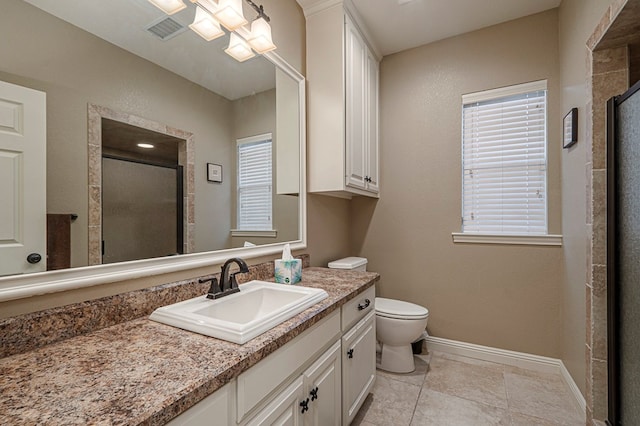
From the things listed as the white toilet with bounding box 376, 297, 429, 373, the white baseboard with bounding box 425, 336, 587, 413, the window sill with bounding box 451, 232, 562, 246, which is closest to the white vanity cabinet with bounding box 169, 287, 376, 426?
the white toilet with bounding box 376, 297, 429, 373

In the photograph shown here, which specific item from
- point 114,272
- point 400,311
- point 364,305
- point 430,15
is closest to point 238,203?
point 114,272

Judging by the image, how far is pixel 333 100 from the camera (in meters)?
2.04

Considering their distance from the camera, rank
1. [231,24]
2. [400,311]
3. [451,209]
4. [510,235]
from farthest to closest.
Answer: [451,209] < [510,235] < [400,311] < [231,24]

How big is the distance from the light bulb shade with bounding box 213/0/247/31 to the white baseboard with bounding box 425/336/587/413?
2.67 metres

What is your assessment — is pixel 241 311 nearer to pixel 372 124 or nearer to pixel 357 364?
pixel 357 364

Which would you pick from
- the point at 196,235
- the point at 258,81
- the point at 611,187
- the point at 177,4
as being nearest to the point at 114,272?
the point at 196,235

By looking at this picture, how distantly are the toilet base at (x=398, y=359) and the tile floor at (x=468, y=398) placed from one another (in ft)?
0.13

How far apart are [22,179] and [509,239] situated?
9.01 feet

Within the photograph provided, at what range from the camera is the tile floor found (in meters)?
1.71

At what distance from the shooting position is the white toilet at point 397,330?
2109mm

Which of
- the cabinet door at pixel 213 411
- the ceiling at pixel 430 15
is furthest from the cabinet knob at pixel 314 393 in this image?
the ceiling at pixel 430 15

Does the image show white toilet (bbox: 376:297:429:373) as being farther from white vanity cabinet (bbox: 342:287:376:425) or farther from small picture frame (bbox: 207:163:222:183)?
small picture frame (bbox: 207:163:222:183)

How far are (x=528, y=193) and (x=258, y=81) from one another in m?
2.13

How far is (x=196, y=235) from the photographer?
1355 mm
